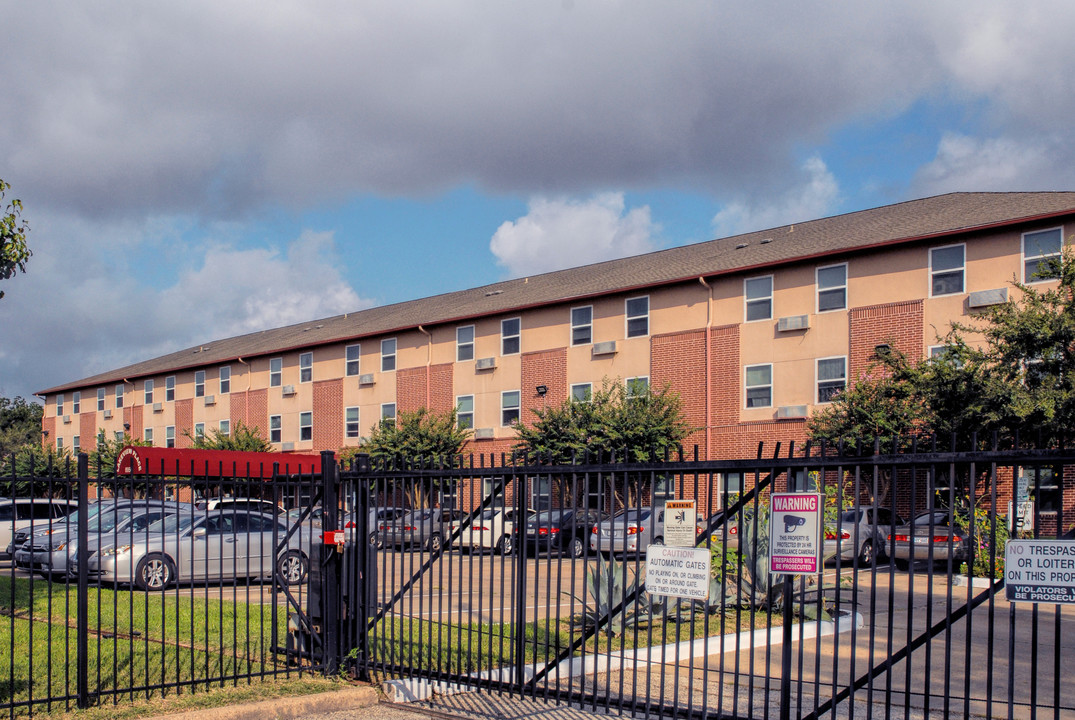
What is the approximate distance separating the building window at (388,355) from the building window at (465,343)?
3690 mm

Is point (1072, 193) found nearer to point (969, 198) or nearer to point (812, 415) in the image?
point (969, 198)

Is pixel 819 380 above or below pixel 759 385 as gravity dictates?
above

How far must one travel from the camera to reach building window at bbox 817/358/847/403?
91.8 ft

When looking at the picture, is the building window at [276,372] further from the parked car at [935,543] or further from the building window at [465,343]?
the parked car at [935,543]

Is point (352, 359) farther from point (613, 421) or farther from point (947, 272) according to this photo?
point (947, 272)

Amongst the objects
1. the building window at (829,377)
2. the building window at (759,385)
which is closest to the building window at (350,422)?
the building window at (759,385)

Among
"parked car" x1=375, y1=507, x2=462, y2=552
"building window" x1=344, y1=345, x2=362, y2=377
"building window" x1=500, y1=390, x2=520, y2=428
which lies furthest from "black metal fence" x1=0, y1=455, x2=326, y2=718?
"building window" x1=344, y1=345, x2=362, y2=377

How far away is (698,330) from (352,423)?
17463 millimetres

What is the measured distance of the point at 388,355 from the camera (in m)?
40.9

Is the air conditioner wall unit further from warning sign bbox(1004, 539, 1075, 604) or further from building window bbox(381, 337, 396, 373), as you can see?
warning sign bbox(1004, 539, 1075, 604)

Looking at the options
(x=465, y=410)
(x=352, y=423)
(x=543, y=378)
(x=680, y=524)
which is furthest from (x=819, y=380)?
(x=680, y=524)

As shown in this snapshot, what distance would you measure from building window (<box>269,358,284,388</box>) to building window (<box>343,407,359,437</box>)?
5.27m

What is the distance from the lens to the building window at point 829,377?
28.0 m

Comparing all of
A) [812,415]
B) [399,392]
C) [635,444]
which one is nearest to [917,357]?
[812,415]
